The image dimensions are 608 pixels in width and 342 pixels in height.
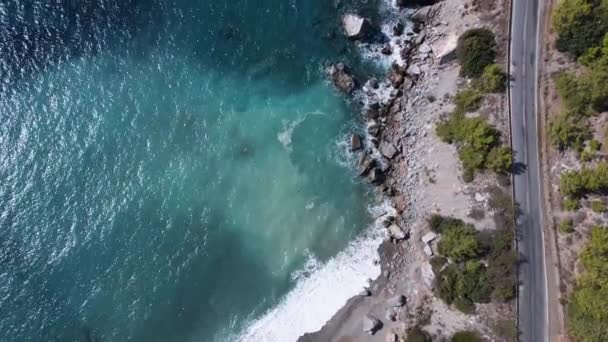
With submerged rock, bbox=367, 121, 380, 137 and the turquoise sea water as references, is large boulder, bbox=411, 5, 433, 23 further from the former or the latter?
submerged rock, bbox=367, 121, 380, 137

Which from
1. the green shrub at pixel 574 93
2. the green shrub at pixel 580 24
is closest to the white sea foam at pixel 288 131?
the green shrub at pixel 574 93

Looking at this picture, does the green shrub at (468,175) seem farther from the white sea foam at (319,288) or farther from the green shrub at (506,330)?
the green shrub at (506,330)

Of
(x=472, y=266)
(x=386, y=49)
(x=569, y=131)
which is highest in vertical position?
(x=386, y=49)

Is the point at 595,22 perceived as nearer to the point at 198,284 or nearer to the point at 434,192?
the point at 434,192

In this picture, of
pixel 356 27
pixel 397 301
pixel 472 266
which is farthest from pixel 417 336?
pixel 356 27

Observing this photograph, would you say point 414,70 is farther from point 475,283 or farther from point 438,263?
point 475,283

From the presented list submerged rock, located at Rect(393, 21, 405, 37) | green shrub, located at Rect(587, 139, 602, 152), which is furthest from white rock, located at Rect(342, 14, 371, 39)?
green shrub, located at Rect(587, 139, 602, 152)
